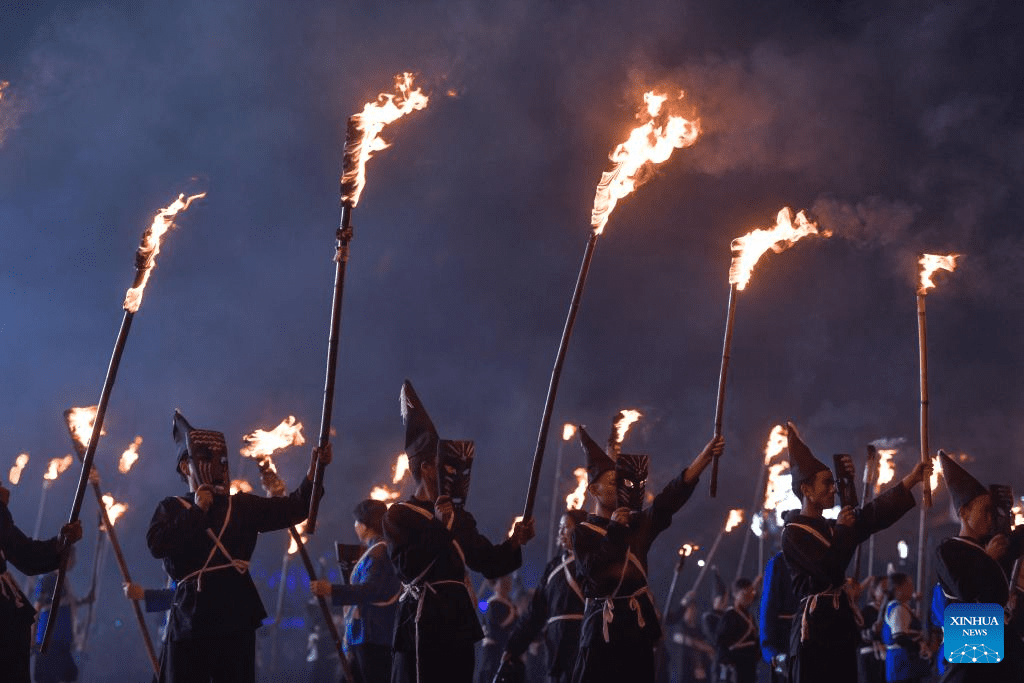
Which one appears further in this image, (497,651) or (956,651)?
(497,651)

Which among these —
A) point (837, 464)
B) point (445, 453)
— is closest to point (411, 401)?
point (445, 453)

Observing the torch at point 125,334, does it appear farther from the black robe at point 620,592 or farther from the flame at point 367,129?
the black robe at point 620,592

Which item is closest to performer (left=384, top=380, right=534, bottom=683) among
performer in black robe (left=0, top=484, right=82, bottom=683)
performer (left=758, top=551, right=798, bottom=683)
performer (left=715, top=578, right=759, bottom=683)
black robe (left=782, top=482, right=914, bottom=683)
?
black robe (left=782, top=482, right=914, bottom=683)

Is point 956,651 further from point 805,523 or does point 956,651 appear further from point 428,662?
point 428,662

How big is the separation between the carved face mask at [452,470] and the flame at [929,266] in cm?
553

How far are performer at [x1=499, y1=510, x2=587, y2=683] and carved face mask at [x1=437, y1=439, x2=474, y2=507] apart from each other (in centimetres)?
241

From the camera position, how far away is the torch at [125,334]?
8984 mm

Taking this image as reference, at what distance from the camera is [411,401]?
9.60 metres

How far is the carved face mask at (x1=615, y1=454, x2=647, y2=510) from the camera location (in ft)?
30.1

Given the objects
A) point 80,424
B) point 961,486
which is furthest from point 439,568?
point 961,486

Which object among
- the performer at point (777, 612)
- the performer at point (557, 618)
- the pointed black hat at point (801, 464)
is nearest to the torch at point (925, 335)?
the pointed black hat at point (801, 464)

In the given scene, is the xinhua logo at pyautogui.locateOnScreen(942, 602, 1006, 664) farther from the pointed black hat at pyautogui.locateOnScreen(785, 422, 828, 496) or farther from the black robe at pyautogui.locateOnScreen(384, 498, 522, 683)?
the black robe at pyautogui.locateOnScreen(384, 498, 522, 683)

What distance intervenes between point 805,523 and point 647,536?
5.72 ft

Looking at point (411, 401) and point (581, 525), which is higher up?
point (411, 401)
